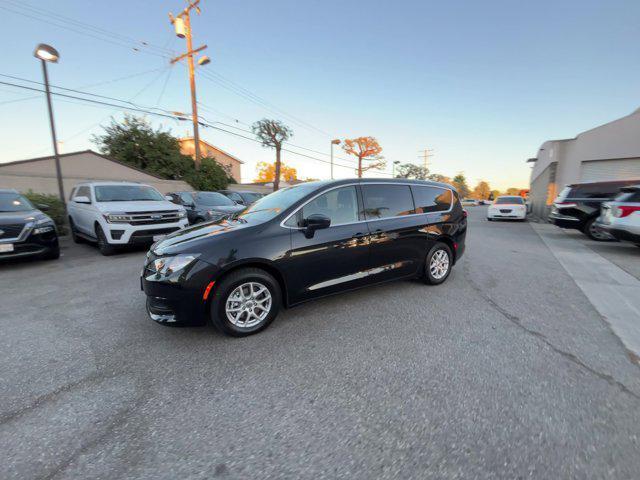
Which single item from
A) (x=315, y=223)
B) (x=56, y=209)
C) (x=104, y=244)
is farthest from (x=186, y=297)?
(x=56, y=209)

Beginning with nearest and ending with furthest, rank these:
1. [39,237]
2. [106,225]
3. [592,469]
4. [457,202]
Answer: [592,469] < [457,202] < [39,237] < [106,225]

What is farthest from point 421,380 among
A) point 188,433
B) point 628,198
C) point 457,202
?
point 628,198

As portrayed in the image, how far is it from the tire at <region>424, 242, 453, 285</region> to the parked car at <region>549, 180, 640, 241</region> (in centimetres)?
768

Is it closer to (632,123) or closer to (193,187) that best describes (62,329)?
(193,187)

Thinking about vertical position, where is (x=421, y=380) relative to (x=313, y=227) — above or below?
below

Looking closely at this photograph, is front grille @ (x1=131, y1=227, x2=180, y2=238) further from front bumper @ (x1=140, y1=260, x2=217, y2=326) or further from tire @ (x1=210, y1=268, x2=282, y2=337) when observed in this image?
tire @ (x1=210, y1=268, x2=282, y2=337)

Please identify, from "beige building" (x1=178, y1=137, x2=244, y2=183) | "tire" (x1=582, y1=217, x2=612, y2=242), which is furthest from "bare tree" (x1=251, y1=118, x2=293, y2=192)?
"tire" (x1=582, y1=217, x2=612, y2=242)

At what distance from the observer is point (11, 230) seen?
5770 mm

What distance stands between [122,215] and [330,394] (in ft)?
21.7

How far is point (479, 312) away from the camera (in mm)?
3711

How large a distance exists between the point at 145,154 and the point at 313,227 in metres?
23.8

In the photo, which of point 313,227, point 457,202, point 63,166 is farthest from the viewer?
point 63,166

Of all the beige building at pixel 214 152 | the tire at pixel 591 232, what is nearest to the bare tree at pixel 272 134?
the beige building at pixel 214 152

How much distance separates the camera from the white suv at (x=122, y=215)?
22.3 ft
